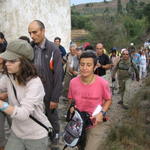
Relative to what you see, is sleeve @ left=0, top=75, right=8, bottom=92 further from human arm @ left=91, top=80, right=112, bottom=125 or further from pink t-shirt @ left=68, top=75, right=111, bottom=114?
human arm @ left=91, top=80, right=112, bottom=125

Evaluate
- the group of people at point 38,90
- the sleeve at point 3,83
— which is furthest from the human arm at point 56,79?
the sleeve at point 3,83

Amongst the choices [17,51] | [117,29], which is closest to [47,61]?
[17,51]

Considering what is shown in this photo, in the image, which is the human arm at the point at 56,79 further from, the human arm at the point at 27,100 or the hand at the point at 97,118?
the human arm at the point at 27,100

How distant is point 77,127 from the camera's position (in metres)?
3.53

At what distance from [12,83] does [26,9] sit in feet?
28.7

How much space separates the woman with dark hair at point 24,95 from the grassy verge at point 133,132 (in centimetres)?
232

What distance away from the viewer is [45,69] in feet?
14.8

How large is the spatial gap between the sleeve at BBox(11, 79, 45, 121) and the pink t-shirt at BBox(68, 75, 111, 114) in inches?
27.9

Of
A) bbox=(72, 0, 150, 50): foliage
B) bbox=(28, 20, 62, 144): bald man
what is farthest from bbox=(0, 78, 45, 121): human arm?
bbox=(72, 0, 150, 50): foliage

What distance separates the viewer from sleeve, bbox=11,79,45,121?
9.08ft

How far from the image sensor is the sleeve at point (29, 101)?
2.77 m

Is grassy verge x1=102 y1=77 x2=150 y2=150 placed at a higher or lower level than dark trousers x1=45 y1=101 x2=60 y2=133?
lower

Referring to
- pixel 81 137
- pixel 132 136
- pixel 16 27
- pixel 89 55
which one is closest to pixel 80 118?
pixel 81 137

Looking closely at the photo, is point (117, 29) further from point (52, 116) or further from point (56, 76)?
point (56, 76)
